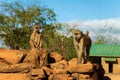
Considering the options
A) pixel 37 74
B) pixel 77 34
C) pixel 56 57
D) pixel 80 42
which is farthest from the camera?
pixel 56 57

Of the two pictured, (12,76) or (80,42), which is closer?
(80,42)

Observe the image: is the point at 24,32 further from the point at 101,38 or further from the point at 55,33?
the point at 101,38

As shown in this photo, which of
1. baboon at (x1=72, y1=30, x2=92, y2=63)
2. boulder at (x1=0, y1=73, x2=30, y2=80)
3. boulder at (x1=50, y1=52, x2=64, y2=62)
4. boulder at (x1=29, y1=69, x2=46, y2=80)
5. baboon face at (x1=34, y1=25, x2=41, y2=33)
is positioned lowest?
boulder at (x1=0, y1=73, x2=30, y2=80)

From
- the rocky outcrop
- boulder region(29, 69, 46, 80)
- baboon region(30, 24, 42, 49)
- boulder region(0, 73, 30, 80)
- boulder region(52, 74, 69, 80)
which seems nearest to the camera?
boulder region(52, 74, 69, 80)

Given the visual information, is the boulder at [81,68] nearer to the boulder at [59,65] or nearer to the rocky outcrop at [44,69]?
the rocky outcrop at [44,69]

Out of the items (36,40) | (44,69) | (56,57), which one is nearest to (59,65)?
(44,69)

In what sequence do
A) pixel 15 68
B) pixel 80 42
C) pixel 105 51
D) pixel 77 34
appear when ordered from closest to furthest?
pixel 77 34 → pixel 80 42 → pixel 15 68 → pixel 105 51

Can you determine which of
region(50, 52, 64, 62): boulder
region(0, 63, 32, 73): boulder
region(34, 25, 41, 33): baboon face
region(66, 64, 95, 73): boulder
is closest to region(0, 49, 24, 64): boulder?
region(0, 63, 32, 73): boulder

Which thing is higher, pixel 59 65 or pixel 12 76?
pixel 59 65

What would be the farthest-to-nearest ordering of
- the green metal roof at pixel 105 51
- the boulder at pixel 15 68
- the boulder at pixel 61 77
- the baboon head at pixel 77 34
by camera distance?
the green metal roof at pixel 105 51 < the boulder at pixel 15 68 < the baboon head at pixel 77 34 < the boulder at pixel 61 77

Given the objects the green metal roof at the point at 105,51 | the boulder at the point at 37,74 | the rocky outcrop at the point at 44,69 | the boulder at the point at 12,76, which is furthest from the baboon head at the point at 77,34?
the green metal roof at the point at 105,51

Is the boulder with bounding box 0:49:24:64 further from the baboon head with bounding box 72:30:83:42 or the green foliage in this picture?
the green foliage

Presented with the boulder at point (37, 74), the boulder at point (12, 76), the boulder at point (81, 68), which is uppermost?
the boulder at point (81, 68)

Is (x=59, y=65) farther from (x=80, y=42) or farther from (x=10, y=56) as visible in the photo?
(x=10, y=56)
